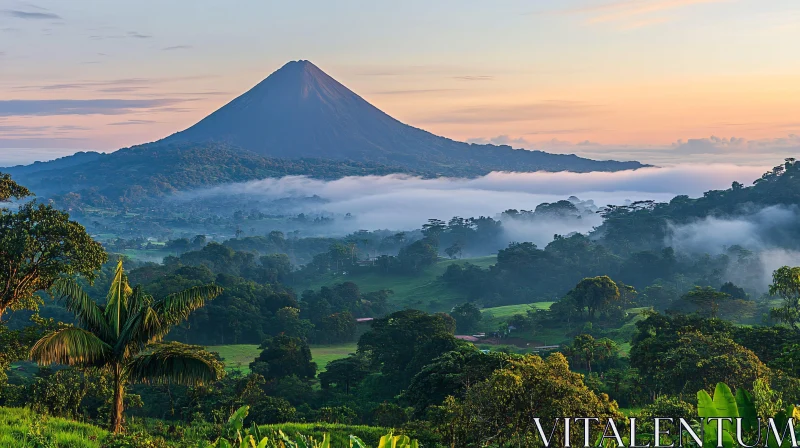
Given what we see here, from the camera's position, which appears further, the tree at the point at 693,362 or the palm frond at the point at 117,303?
the tree at the point at 693,362

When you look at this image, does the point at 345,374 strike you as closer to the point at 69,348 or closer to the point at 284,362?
the point at 284,362

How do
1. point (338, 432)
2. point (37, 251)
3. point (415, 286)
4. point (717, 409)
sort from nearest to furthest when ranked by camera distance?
point (717, 409), point (37, 251), point (338, 432), point (415, 286)

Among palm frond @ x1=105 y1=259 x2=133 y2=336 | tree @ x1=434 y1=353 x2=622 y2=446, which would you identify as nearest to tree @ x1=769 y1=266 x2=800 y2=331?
tree @ x1=434 y1=353 x2=622 y2=446

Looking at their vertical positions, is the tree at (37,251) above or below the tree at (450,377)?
above

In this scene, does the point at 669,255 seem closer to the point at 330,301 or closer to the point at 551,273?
the point at 551,273

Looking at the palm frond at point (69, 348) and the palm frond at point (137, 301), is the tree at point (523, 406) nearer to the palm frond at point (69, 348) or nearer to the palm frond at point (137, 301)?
the palm frond at point (137, 301)

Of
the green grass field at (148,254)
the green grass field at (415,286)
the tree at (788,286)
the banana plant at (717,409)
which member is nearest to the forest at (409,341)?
the banana plant at (717,409)

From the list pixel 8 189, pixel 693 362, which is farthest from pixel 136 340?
pixel 693 362
